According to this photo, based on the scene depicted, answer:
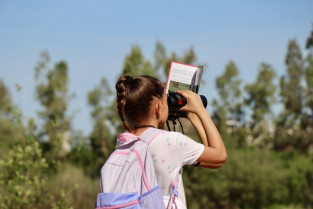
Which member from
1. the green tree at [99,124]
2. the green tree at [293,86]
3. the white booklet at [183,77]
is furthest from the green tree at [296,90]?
the white booklet at [183,77]

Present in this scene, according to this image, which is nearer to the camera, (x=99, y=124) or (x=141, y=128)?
(x=141, y=128)

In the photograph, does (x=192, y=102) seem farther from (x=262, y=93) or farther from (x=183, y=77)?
(x=262, y=93)

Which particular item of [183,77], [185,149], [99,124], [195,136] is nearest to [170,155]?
[185,149]

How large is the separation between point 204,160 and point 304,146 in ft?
111

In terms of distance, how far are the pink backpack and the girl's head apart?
0.16 meters

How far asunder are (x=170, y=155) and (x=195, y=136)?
28.6 feet

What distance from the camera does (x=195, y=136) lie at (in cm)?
1111

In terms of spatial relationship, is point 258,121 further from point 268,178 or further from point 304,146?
point 268,178

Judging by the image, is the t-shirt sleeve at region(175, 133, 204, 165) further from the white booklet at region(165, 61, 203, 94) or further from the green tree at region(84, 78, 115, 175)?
the green tree at region(84, 78, 115, 175)

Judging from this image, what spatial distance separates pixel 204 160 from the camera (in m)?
2.50

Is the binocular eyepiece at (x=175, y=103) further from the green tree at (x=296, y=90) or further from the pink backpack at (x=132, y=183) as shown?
the green tree at (x=296, y=90)

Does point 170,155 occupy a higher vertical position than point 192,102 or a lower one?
lower

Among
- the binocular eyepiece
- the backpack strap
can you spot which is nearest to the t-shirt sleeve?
the backpack strap

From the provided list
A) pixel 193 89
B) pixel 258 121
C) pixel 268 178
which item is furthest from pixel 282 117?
pixel 193 89
